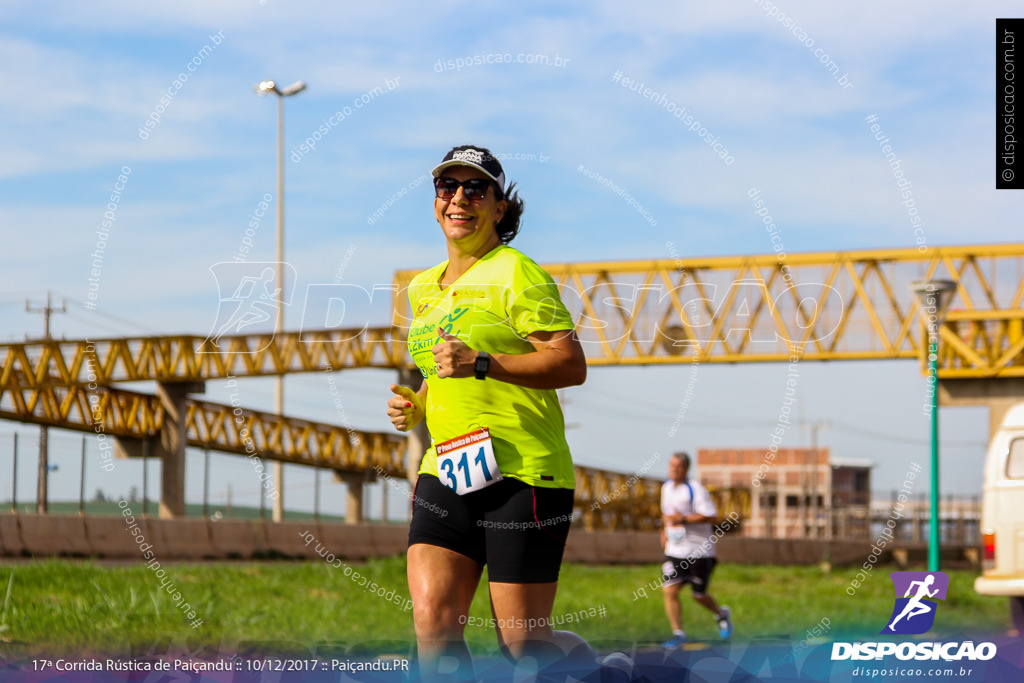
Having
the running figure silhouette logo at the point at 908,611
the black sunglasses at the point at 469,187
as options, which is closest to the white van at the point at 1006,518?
the running figure silhouette logo at the point at 908,611

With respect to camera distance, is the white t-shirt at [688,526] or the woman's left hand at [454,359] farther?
the white t-shirt at [688,526]

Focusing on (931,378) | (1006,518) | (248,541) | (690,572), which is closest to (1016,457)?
(1006,518)

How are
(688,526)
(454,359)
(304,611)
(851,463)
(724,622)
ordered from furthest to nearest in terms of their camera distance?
(851,463), (304,611), (724,622), (688,526), (454,359)

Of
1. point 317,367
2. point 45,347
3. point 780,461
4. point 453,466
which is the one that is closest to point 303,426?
point 317,367

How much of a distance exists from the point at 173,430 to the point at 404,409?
138ft

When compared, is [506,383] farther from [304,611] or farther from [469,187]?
[304,611]

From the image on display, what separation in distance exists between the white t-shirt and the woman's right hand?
830 cm

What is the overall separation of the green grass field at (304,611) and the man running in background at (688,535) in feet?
2.48

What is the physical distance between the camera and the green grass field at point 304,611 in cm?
A: 1045

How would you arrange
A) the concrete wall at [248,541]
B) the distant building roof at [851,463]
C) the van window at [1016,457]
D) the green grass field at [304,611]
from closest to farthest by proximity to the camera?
the green grass field at [304,611] < the van window at [1016,457] < the concrete wall at [248,541] < the distant building roof at [851,463]

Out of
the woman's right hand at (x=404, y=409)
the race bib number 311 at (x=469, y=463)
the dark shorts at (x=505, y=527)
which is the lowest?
the dark shorts at (x=505, y=527)

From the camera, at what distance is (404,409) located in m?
5.58

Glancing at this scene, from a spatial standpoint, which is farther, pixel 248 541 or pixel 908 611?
pixel 248 541

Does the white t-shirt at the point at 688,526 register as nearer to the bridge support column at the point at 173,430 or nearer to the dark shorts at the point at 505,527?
the dark shorts at the point at 505,527
